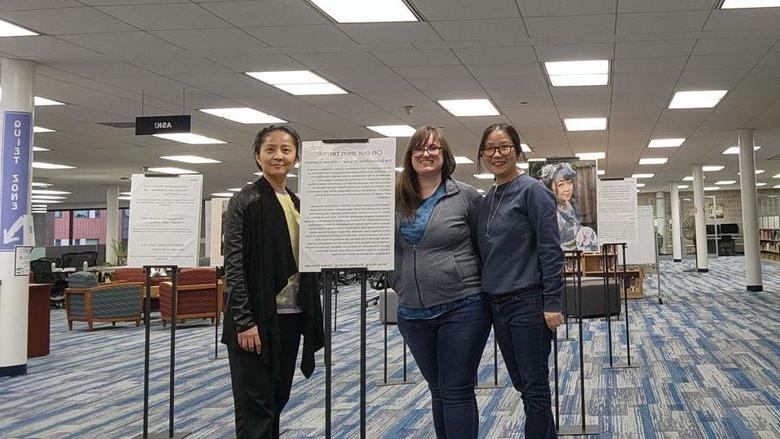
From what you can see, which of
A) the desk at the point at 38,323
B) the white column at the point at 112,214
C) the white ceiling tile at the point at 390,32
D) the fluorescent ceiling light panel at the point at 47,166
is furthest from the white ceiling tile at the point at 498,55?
the white column at the point at 112,214

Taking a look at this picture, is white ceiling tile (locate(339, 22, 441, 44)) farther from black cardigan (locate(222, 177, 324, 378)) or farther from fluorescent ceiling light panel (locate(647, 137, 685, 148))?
fluorescent ceiling light panel (locate(647, 137, 685, 148))

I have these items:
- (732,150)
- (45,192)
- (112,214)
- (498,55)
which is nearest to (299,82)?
(498,55)

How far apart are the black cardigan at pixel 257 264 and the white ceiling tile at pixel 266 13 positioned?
3295 millimetres

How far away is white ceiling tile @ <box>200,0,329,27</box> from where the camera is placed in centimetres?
549

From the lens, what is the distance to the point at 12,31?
6.21 m

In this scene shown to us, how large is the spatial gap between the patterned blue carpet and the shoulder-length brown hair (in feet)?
6.48

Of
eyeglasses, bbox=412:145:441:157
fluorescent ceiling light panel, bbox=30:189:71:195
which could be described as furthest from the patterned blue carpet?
fluorescent ceiling light panel, bbox=30:189:71:195

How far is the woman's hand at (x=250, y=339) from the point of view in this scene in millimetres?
2533

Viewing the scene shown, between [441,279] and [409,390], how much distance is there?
310 centimetres

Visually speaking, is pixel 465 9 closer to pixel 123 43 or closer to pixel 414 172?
pixel 123 43

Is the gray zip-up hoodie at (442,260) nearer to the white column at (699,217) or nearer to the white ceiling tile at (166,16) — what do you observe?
the white ceiling tile at (166,16)

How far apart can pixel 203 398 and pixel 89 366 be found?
2410 mm

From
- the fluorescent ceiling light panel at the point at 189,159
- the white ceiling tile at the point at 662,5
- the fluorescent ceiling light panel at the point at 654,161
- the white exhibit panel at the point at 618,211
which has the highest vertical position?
the fluorescent ceiling light panel at the point at 654,161

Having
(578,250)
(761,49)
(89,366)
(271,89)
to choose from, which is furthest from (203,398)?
(761,49)
